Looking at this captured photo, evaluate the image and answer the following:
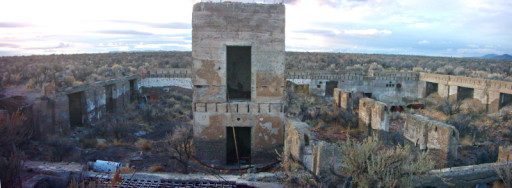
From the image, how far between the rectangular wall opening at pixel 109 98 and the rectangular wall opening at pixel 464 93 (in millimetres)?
22305

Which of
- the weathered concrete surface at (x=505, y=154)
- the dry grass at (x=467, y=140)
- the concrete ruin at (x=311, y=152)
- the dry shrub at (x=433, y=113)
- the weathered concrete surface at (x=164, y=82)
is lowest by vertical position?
the dry grass at (x=467, y=140)

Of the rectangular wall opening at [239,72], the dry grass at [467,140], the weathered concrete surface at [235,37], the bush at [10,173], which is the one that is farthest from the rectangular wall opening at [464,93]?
the bush at [10,173]

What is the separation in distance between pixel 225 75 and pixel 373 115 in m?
7.18

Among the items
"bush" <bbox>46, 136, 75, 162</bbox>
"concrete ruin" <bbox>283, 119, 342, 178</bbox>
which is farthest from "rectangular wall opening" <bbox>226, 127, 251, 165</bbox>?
"bush" <bbox>46, 136, 75, 162</bbox>

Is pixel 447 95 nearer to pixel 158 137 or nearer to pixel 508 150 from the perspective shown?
pixel 508 150

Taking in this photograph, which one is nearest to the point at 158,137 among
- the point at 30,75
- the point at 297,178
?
the point at 297,178

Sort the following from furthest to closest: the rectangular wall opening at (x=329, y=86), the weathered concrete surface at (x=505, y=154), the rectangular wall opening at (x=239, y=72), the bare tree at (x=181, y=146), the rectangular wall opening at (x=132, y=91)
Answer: the rectangular wall opening at (x=329, y=86) < the rectangular wall opening at (x=132, y=91) < the rectangular wall opening at (x=239, y=72) < the bare tree at (x=181, y=146) < the weathered concrete surface at (x=505, y=154)

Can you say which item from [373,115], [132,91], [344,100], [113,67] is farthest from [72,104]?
[113,67]

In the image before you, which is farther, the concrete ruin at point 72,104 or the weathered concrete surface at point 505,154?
the concrete ruin at point 72,104

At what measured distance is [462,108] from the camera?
18.7 meters

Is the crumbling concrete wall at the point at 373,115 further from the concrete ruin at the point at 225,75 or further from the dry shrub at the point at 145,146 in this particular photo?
the dry shrub at the point at 145,146

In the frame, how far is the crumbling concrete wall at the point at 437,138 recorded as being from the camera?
8.37 m

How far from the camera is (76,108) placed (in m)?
13.0

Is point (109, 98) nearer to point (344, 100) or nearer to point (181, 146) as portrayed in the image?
point (181, 146)
